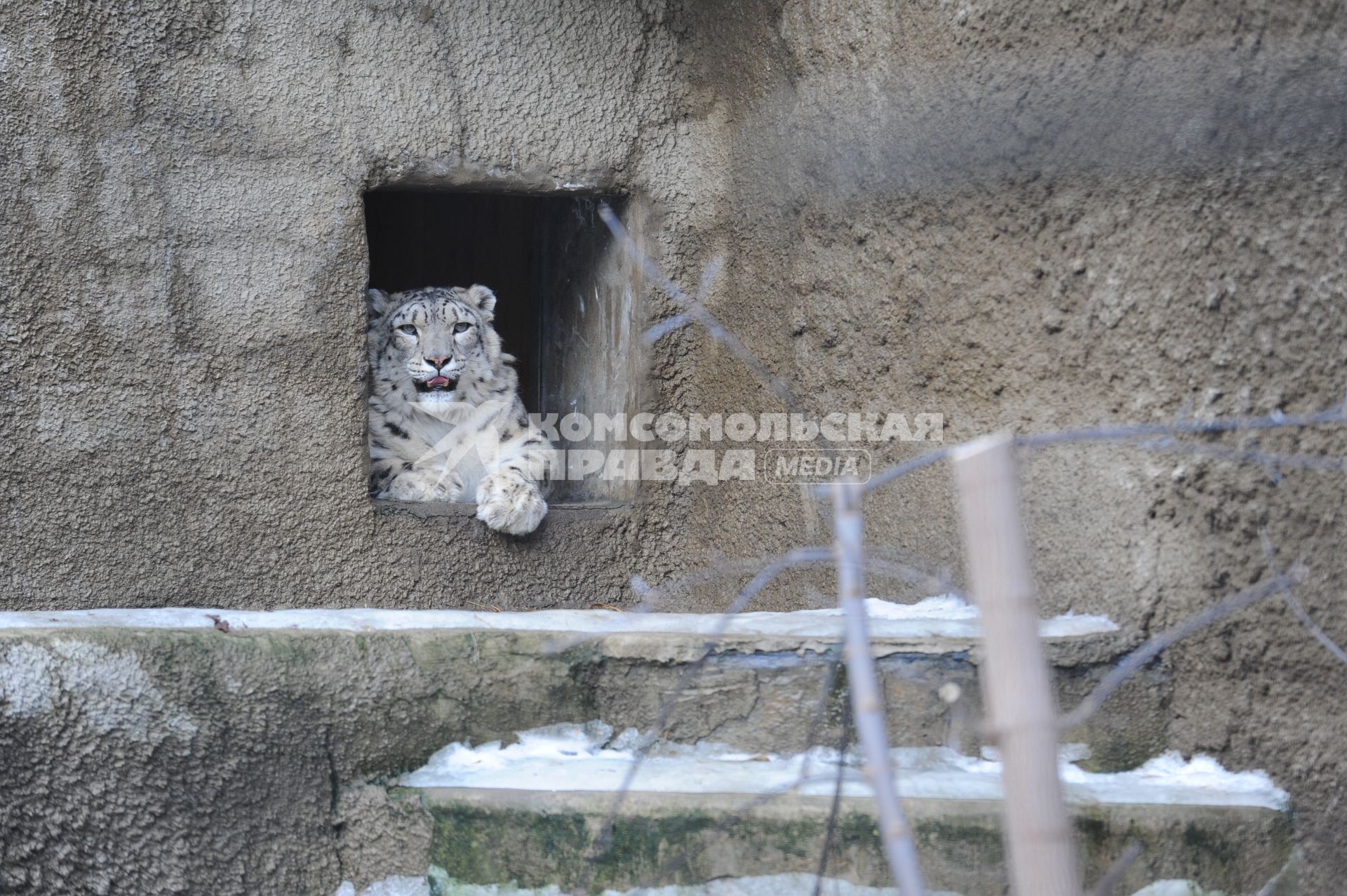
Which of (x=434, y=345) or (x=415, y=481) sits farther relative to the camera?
(x=434, y=345)

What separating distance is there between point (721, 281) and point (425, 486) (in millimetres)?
1256

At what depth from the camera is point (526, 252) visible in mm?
5676

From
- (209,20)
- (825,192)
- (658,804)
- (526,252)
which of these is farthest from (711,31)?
(658,804)

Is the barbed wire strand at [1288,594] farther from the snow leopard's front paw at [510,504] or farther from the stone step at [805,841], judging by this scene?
the snow leopard's front paw at [510,504]

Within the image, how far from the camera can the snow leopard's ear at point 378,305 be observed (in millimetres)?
4828

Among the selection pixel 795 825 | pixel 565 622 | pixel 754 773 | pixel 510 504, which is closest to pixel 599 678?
pixel 565 622

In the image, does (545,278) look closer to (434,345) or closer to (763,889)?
(434,345)

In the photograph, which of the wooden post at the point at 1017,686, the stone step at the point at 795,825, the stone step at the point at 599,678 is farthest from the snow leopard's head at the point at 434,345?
the wooden post at the point at 1017,686

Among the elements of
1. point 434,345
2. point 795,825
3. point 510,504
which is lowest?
point 795,825

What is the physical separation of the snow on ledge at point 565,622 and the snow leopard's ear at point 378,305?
2.42 meters

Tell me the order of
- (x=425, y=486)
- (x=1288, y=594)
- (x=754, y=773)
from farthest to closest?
(x=425, y=486), (x=754, y=773), (x=1288, y=594)

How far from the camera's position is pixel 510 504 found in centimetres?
395

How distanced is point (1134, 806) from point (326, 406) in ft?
8.07

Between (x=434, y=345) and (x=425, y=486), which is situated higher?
(x=434, y=345)
